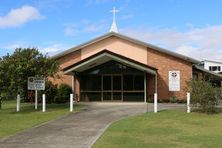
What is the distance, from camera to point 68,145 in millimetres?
12398

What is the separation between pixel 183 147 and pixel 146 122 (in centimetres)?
646

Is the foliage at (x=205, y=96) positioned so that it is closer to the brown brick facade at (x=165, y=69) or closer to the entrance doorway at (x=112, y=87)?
the brown brick facade at (x=165, y=69)

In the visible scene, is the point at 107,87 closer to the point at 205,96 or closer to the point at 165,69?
the point at 165,69

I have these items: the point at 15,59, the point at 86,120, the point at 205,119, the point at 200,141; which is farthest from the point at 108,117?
the point at 200,141

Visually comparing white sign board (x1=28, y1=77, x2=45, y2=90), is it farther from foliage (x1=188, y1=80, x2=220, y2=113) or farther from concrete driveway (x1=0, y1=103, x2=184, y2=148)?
foliage (x1=188, y1=80, x2=220, y2=113)

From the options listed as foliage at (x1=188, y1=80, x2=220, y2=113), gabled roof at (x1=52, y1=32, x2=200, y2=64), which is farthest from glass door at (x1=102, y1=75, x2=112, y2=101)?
foliage at (x1=188, y1=80, x2=220, y2=113)

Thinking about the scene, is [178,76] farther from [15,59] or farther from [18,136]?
[18,136]

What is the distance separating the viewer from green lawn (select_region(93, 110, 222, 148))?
12.5 m

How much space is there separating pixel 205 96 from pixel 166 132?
8.00 metres

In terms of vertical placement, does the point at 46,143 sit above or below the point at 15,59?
below

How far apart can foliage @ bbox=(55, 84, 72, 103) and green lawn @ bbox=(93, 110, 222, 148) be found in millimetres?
14238

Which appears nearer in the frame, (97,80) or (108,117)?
(108,117)

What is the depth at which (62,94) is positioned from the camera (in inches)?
1353

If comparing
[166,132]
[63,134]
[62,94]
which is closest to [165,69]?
[62,94]
